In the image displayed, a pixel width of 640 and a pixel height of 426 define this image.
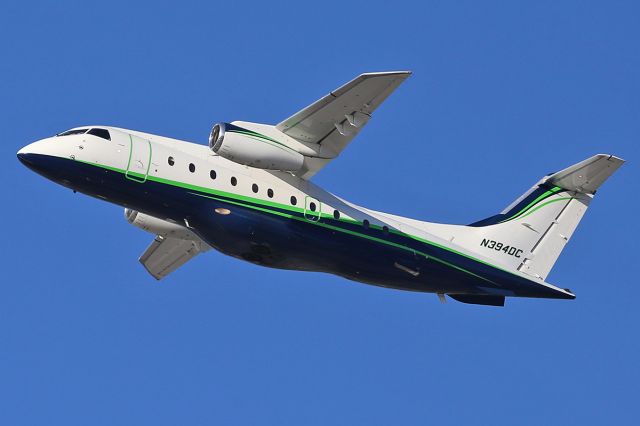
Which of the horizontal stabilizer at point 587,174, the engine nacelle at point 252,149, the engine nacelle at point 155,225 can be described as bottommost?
the engine nacelle at point 155,225

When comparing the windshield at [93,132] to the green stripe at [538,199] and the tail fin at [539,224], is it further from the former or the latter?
the green stripe at [538,199]

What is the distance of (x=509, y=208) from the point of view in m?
20.4

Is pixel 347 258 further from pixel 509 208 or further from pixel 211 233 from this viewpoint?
pixel 509 208

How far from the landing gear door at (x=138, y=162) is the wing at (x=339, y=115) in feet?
7.03

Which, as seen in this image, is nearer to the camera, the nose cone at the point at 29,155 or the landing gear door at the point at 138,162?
the nose cone at the point at 29,155

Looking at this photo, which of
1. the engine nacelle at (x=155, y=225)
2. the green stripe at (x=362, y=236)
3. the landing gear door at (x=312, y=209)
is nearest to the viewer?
the green stripe at (x=362, y=236)

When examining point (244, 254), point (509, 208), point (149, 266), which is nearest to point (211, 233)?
point (244, 254)

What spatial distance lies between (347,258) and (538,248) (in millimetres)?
3865

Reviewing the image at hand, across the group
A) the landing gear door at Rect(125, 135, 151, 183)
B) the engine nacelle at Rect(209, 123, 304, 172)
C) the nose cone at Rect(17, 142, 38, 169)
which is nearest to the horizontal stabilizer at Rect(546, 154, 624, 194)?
the engine nacelle at Rect(209, 123, 304, 172)

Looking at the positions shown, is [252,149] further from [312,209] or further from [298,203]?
[312,209]

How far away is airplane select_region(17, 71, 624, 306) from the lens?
17.0m

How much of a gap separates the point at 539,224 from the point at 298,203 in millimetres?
4801

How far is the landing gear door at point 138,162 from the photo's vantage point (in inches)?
671

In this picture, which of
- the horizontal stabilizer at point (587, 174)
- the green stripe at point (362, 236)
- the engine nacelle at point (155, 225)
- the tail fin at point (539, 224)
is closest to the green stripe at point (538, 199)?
the tail fin at point (539, 224)
